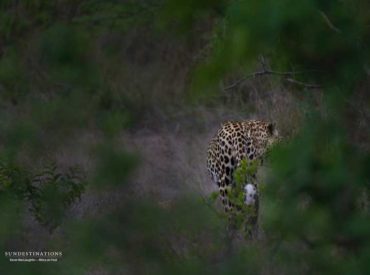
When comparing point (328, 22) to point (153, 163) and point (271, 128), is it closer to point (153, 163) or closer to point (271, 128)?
point (153, 163)

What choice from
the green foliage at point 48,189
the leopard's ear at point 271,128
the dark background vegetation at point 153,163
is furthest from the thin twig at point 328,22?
the leopard's ear at point 271,128

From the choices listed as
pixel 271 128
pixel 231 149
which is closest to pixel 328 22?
pixel 271 128

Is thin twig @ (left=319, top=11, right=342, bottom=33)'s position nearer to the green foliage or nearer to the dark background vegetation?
the dark background vegetation

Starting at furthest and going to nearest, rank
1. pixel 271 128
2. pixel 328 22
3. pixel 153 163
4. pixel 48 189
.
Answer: pixel 271 128 < pixel 153 163 < pixel 328 22 < pixel 48 189

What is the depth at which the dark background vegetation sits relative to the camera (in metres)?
2.37

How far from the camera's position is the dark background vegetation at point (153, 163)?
2369mm

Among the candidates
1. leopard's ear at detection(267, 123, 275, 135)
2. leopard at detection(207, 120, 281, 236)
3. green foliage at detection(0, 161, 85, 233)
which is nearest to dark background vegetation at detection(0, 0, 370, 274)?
green foliage at detection(0, 161, 85, 233)

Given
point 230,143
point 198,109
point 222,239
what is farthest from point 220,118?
point 222,239

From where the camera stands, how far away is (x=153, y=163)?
3.52 meters

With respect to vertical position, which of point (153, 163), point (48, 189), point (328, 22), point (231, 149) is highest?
point (231, 149)

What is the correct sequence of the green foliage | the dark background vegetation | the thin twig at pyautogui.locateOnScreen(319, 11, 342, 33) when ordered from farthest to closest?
the thin twig at pyautogui.locateOnScreen(319, 11, 342, 33) < the green foliage < the dark background vegetation

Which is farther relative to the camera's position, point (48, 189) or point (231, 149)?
point (231, 149)

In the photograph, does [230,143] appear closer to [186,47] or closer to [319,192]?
[186,47]

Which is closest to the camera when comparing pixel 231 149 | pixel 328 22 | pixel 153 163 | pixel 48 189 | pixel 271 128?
pixel 48 189
